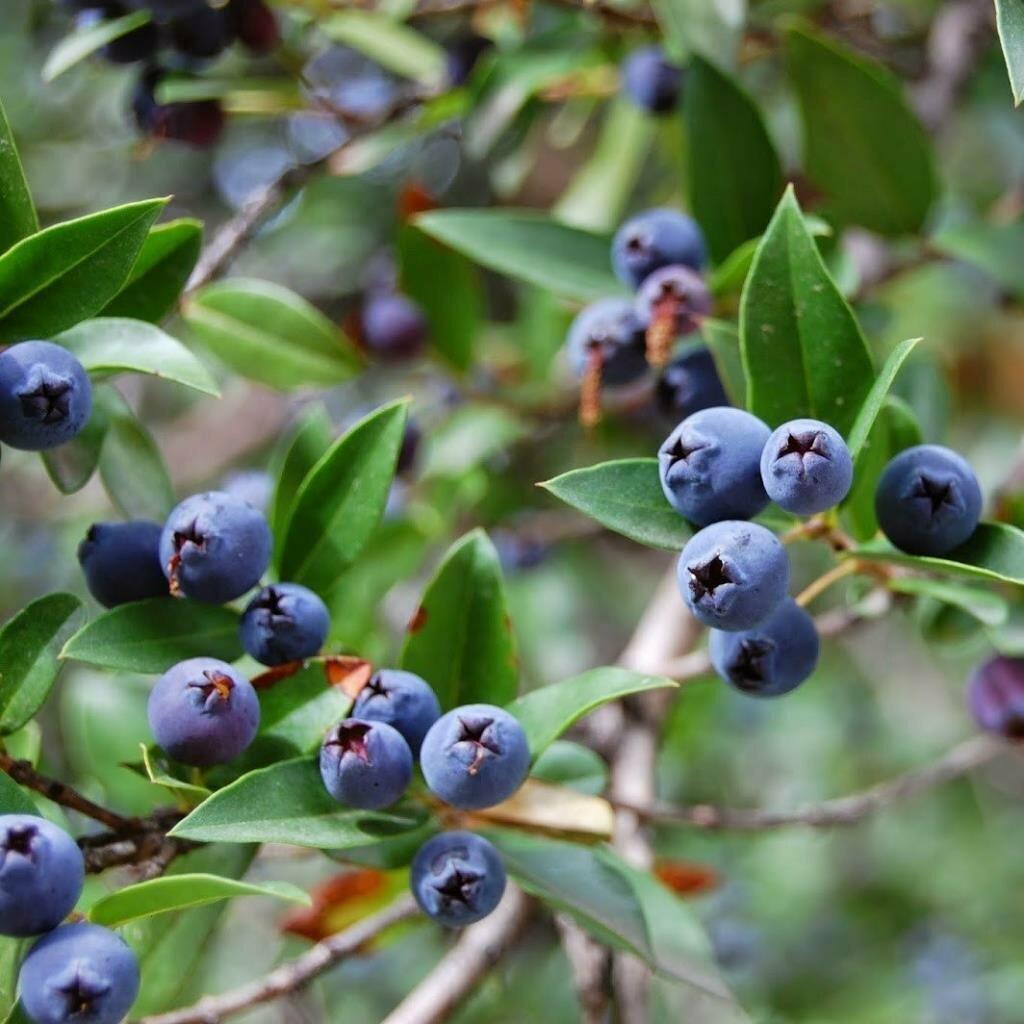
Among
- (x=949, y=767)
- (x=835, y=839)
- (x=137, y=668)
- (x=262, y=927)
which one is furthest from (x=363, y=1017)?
(x=137, y=668)

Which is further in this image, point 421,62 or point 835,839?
point 835,839

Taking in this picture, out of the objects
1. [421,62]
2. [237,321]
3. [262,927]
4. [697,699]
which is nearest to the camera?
[237,321]

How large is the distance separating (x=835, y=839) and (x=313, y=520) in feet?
7.73

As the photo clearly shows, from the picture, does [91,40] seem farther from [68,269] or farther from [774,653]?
[774,653]

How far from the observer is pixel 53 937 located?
70 cm

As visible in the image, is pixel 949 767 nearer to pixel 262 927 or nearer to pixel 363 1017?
pixel 363 1017

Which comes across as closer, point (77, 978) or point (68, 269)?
point (77, 978)

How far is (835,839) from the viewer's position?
9.77 ft

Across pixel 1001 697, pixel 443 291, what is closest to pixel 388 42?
pixel 443 291

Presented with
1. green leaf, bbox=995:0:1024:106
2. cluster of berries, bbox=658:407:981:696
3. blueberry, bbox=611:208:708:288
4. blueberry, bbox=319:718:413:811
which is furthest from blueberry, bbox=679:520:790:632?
blueberry, bbox=611:208:708:288

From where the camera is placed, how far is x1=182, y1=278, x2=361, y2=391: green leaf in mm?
1313

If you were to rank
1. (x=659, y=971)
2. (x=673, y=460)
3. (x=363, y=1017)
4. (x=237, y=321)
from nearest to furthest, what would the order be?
(x=673, y=460) < (x=659, y=971) < (x=237, y=321) < (x=363, y=1017)

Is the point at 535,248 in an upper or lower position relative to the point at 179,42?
lower

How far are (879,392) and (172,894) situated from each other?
19.8 inches
